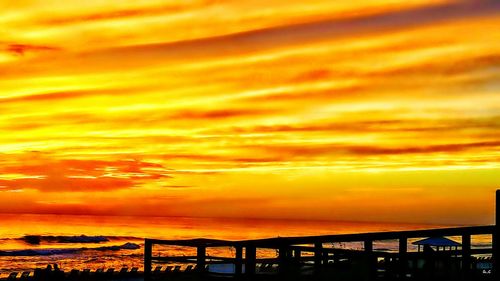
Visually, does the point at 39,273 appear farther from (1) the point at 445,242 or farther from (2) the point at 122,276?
(1) the point at 445,242

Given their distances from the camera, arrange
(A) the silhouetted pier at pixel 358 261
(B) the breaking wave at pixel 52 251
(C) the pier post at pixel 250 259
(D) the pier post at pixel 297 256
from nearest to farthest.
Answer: (C) the pier post at pixel 250 259
(A) the silhouetted pier at pixel 358 261
(D) the pier post at pixel 297 256
(B) the breaking wave at pixel 52 251

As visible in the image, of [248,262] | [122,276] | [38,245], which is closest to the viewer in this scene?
[248,262]

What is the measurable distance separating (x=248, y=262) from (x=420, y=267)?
3.57 m

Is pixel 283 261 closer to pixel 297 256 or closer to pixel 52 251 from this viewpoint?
pixel 297 256

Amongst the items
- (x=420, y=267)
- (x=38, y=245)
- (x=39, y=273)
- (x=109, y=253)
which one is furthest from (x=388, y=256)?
(x=38, y=245)

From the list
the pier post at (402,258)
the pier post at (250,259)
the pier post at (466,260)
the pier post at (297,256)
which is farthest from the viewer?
the pier post at (466,260)

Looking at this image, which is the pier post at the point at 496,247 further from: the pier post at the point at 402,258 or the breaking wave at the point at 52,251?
the breaking wave at the point at 52,251

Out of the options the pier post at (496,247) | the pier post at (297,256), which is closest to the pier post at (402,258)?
the pier post at (297,256)

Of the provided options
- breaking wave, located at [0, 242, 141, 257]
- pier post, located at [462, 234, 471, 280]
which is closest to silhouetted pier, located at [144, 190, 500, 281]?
pier post, located at [462, 234, 471, 280]

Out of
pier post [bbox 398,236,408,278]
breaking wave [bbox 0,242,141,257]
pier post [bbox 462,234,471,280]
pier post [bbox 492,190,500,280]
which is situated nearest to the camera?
pier post [bbox 398,236,408,278]

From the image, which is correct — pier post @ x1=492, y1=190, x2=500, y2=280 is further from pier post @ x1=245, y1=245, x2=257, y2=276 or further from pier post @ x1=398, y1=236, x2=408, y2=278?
pier post @ x1=245, y1=245, x2=257, y2=276

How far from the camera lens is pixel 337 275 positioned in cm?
1377

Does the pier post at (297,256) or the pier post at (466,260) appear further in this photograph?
the pier post at (466,260)

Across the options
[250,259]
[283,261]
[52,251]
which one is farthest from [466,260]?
[52,251]
